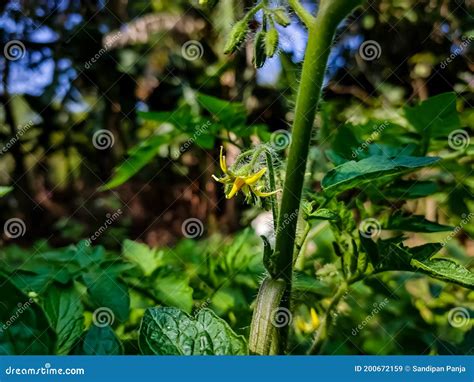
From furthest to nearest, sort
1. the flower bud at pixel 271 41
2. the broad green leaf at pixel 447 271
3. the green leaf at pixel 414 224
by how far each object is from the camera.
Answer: the green leaf at pixel 414 224
the flower bud at pixel 271 41
the broad green leaf at pixel 447 271

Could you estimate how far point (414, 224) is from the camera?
2.97 feet

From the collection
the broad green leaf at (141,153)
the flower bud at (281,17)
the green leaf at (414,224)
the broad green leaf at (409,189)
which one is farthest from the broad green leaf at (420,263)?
the broad green leaf at (141,153)

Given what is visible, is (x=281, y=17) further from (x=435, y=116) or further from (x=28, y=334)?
(x=28, y=334)

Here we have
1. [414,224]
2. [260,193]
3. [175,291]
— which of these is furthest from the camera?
[175,291]

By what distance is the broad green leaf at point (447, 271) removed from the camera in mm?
664

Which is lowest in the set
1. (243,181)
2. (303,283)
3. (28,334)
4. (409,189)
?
(28,334)

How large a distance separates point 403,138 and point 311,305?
1.18ft

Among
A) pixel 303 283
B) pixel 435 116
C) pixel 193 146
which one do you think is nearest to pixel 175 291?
pixel 303 283

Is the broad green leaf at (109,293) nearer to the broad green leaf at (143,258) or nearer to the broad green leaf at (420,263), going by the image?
the broad green leaf at (143,258)

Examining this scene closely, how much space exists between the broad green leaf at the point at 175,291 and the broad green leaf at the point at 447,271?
1.38ft

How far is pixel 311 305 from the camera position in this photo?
1073mm

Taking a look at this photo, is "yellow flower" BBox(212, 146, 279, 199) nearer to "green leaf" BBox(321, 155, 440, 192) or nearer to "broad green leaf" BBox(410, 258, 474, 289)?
"green leaf" BBox(321, 155, 440, 192)

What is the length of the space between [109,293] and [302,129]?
461 millimetres

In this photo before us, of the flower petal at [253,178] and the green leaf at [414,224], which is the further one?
the green leaf at [414,224]
